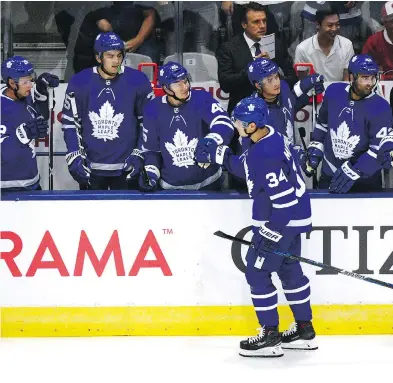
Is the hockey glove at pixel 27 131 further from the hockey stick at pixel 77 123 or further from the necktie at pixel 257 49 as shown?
the necktie at pixel 257 49

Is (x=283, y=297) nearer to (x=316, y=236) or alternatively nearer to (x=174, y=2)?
(x=316, y=236)

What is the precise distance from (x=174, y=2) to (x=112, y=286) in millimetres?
1933

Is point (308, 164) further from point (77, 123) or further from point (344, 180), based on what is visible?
point (77, 123)

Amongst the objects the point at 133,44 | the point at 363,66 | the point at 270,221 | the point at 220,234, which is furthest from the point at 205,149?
the point at 133,44

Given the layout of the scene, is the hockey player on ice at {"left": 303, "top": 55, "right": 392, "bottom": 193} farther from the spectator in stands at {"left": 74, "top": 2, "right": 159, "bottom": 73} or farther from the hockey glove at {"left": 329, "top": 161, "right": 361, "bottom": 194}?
the spectator in stands at {"left": 74, "top": 2, "right": 159, "bottom": 73}

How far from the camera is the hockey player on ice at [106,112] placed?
20.6 feet

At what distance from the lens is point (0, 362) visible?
5.45m

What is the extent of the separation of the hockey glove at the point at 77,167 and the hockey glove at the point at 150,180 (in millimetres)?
369

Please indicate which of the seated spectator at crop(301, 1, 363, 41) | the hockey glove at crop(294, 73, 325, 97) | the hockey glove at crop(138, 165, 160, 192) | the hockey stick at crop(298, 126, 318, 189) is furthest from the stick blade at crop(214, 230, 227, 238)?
the seated spectator at crop(301, 1, 363, 41)

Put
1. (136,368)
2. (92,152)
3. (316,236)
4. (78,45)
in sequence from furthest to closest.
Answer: (78,45) < (92,152) < (316,236) < (136,368)

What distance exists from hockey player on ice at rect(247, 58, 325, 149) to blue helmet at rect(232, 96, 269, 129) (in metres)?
0.54

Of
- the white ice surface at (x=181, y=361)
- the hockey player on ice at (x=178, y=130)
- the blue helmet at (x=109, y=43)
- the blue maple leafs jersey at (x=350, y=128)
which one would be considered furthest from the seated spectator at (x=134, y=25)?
the white ice surface at (x=181, y=361)

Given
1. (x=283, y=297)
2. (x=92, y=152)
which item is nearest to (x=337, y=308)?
(x=283, y=297)

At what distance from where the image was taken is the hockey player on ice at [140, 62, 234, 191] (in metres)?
5.99
